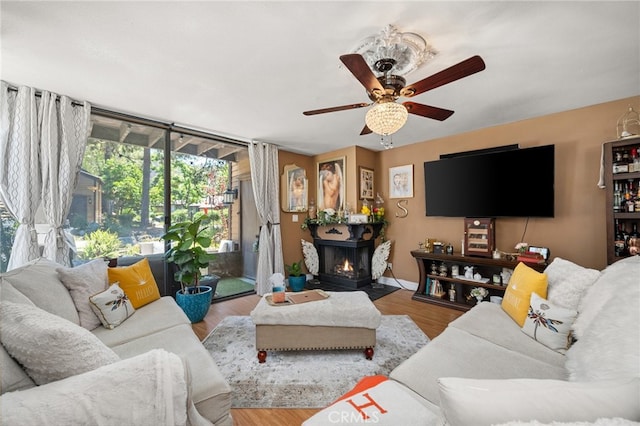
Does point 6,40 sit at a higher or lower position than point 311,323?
higher

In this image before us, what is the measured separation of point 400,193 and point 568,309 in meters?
2.99

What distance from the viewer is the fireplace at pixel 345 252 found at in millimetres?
4266

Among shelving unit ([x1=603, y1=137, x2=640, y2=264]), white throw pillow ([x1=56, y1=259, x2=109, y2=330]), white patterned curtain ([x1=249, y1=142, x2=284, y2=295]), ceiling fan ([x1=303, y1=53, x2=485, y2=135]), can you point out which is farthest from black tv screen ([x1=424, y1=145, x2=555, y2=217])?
white throw pillow ([x1=56, y1=259, x2=109, y2=330])

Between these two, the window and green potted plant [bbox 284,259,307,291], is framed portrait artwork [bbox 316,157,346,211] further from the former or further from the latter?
the window

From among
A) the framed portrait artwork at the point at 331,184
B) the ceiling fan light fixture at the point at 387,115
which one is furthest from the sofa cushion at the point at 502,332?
the framed portrait artwork at the point at 331,184

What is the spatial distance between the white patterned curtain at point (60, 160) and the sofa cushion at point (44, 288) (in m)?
0.84

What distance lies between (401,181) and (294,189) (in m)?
1.93

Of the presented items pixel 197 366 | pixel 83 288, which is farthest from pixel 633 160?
pixel 83 288

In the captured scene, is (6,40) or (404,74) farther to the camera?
(404,74)

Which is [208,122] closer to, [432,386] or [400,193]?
[400,193]

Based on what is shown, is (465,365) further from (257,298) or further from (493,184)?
(257,298)

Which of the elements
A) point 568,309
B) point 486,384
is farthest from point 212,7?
point 568,309

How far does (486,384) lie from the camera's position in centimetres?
75

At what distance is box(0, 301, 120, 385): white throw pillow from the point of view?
92 centimetres
